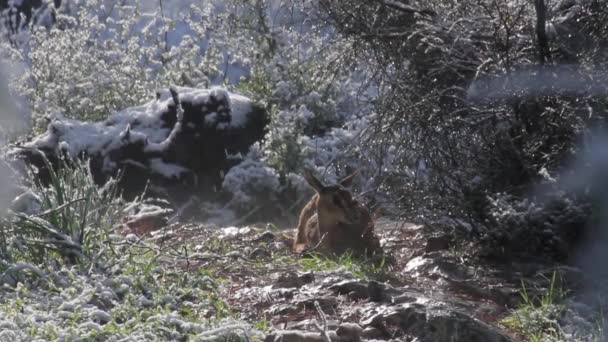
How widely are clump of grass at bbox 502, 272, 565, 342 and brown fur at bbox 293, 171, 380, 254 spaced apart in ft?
5.48

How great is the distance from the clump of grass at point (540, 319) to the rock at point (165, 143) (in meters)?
6.33

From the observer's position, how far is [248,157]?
11.5 metres

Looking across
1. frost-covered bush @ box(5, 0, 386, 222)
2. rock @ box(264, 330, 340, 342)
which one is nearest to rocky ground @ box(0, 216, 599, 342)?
rock @ box(264, 330, 340, 342)

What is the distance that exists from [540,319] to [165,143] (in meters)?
6.77

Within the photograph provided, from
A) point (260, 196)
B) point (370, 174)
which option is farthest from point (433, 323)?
point (260, 196)

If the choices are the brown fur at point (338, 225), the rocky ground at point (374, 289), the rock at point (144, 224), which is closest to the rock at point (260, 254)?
the rocky ground at point (374, 289)

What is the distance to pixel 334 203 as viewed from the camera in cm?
711

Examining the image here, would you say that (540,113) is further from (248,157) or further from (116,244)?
(248,157)

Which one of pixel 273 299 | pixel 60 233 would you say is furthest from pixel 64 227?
pixel 273 299

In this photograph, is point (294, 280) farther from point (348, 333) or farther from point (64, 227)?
point (64, 227)

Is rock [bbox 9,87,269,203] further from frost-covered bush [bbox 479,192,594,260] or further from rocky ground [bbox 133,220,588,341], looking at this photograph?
frost-covered bush [bbox 479,192,594,260]

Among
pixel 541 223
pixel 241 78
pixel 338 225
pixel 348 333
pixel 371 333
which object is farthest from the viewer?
pixel 241 78

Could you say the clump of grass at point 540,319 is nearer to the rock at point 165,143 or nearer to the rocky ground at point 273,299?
the rocky ground at point 273,299

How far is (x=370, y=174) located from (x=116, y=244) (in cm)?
319
